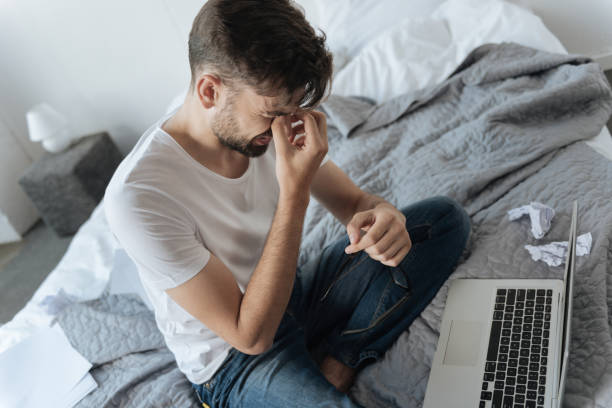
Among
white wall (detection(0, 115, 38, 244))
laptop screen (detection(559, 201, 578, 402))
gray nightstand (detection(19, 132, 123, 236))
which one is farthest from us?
white wall (detection(0, 115, 38, 244))

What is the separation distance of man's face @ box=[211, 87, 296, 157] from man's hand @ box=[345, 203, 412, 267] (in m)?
0.24

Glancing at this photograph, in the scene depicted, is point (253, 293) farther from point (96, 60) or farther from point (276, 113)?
point (96, 60)

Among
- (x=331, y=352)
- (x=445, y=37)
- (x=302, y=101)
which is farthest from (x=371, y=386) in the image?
(x=445, y=37)

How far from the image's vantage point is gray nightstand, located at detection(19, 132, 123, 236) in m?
2.59

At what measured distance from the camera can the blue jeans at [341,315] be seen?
3.35 feet

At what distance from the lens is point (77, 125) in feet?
9.70

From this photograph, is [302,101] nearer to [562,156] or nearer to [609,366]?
[609,366]

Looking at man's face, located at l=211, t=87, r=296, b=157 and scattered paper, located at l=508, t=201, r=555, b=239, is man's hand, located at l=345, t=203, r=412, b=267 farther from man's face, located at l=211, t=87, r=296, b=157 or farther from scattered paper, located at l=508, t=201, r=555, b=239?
scattered paper, located at l=508, t=201, r=555, b=239

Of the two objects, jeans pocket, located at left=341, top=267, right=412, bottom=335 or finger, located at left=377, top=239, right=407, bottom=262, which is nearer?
finger, located at left=377, top=239, right=407, bottom=262

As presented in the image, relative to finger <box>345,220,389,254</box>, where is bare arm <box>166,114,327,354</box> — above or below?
above

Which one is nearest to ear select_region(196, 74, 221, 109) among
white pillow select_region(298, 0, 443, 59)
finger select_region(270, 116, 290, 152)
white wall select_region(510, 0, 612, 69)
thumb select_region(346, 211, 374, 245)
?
finger select_region(270, 116, 290, 152)

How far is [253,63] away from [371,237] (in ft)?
1.23

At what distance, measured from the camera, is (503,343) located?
1001 millimetres

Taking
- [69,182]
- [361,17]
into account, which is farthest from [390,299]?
[69,182]
